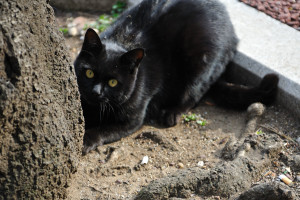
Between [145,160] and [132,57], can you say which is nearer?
[145,160]

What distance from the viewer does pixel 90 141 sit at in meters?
3.60

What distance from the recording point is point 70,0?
5723 millimetres

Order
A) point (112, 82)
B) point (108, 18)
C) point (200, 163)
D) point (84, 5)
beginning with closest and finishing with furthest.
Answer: point (200, 163) → point (112, 82) → point (108, 18) → point (84, 5)

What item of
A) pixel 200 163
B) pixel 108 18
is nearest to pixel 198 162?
pixel 200 163

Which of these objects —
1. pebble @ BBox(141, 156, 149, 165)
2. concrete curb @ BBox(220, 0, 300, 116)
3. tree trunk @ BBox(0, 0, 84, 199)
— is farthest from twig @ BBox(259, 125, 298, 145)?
tree trunk @ BBox(0, 0, 84, 199)

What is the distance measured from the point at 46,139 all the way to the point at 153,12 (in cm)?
238

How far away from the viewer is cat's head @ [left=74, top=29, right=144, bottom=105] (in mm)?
3570

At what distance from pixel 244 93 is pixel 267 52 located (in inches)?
19.9

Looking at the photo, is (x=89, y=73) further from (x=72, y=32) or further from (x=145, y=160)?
(x=72, y=32)

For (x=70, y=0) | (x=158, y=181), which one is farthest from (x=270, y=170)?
(x=70, y=0)

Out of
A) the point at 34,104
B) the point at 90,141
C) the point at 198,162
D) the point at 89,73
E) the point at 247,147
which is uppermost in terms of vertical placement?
the point at 34,104

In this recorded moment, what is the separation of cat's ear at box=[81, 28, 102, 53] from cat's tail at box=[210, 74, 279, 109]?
148cm

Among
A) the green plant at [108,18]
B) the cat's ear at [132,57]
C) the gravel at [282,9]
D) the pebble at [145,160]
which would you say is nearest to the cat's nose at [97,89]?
the cat's ear at [132,57]

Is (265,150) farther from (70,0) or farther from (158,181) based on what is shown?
(70,0)
